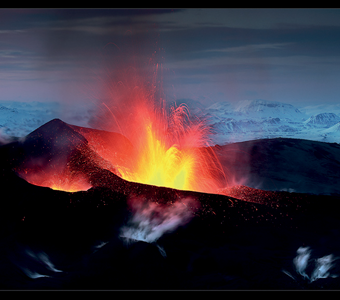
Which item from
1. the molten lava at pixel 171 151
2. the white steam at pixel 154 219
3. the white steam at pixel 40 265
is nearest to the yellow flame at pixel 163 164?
the molten lava at pixel 171 151

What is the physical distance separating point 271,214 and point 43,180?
616 cm

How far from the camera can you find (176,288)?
22.0 ft

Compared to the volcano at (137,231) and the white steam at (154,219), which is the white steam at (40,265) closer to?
the volcano at (137,231)

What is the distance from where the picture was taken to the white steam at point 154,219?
24.8 feet

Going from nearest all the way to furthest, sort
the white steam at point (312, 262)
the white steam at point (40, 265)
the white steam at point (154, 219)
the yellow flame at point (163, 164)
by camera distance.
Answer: the white steam at point (40, 265), the white steam at point (312, 262), the white steam at point (154, 219), the yellow flame at point (163, 164)

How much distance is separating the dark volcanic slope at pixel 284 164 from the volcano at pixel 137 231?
2.93 m

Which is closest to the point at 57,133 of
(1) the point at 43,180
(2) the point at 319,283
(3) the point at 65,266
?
(1) the point at 43,180

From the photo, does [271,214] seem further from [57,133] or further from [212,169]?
[57,133]

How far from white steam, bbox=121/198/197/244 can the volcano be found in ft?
0.08

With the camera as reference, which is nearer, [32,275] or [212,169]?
[32,275]

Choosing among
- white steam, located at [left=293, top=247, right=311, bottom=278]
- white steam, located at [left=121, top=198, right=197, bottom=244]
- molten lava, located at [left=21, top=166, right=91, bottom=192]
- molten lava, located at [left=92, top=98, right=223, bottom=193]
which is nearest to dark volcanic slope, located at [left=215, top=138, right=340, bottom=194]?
molten lava, located at [left=92, top=98, right=223, bottom=193]

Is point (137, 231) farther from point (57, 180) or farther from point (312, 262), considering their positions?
point (312, 262)

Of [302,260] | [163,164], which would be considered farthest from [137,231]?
[163,164]

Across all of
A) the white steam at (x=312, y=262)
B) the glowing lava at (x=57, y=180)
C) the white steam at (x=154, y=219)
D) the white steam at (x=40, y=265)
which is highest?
the glowing lava at (x=57, y=180)
